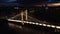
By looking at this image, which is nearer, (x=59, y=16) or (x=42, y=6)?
(x=42, y=6)

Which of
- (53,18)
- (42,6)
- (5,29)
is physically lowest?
(5,29)

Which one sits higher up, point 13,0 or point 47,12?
point 13,0

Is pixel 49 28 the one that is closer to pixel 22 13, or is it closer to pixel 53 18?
pixel 53 18

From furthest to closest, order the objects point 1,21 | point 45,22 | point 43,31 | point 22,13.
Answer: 1. point 1,21
2. point 22,13
3. point 45,22
4. point 43,31

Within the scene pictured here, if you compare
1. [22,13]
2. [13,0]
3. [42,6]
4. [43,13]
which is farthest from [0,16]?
[42,6]

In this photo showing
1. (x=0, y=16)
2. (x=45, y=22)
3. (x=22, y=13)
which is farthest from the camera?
(x=0, y=16)

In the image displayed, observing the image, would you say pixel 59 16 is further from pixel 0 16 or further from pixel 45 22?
pixel 0 16
